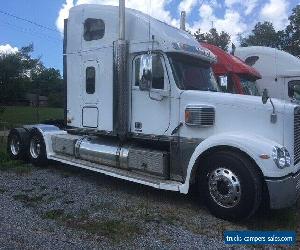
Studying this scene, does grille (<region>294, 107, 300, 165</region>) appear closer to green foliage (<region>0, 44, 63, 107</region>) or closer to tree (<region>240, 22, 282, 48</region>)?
green foliage (<region>0, 44, 63, 107</region>)

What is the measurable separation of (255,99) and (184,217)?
2126mm

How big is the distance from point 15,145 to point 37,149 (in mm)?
887

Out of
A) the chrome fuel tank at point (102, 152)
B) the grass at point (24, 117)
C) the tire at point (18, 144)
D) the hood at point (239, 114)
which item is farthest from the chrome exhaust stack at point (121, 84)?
the grass at point (24, 117)

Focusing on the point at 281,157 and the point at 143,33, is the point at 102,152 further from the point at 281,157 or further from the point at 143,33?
the point at 281,157

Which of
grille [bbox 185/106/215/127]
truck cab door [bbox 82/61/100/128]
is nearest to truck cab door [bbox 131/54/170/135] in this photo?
grille [bbox 185/106/215/127]

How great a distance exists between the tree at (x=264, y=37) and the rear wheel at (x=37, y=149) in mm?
33446

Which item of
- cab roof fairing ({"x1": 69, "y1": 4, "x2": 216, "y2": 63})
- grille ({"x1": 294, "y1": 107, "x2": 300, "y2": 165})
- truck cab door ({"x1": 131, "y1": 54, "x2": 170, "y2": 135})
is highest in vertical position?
cab roof fairing ({"x1": 69, "y1": 4, "x2": 216, "y2": 63})

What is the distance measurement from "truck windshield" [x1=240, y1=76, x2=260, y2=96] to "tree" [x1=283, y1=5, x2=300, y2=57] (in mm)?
29839

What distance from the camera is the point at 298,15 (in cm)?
4203

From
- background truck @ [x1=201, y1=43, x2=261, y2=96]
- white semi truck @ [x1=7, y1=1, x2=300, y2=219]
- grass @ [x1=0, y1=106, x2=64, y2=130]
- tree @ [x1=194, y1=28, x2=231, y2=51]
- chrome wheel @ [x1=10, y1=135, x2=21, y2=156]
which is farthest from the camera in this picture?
tree @ [x1=194, y1=28, x2=231, y2=51]

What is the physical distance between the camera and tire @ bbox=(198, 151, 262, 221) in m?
6.06

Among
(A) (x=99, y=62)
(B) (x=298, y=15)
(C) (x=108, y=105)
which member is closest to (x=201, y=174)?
(C) (x=108, y=105)

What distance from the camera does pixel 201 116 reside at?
22.5ft

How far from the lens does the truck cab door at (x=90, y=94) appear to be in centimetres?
862
